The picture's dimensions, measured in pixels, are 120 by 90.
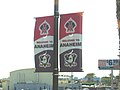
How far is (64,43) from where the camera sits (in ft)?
37.0

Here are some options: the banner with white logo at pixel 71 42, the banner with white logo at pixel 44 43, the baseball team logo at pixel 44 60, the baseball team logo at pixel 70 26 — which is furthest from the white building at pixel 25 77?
the baseball team logo at pixel 70 26

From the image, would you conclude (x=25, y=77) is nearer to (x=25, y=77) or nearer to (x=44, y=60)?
(x=25, y=77)

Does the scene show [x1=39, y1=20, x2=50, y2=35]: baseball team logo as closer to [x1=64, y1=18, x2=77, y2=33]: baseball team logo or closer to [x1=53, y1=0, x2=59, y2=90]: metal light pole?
[x1=53, y1=0, x2=59, y2=90]: metal light pole

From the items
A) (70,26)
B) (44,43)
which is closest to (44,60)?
(44,43)

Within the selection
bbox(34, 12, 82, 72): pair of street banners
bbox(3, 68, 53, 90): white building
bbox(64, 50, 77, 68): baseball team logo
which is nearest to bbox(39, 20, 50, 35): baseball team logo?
bbox(34, 12, 82, 72): pair of street banners

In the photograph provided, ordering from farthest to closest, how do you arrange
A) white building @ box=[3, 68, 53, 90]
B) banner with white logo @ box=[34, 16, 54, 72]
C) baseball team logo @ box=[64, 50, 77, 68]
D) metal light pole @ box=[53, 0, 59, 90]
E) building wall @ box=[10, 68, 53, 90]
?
building wall @ box=[10, 68, 53, 90] < white building @ box=[3, 68, 53, 90] < banner with white logo @ box=[34, 16, 54, 72] < baseball team logo @ box=[64, 50, 77, 68] < metal light pole @ box=[53, 0, 59, 90]

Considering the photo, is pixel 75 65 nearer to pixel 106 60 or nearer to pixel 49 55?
pixel 49 55

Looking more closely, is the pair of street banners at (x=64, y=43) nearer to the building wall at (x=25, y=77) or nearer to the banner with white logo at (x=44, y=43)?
A: the banner with white logo at (x=44, y=43)

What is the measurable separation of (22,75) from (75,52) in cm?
8804

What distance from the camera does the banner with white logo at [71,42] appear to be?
11.1 meters

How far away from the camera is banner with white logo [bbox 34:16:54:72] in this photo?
11383 millimetres

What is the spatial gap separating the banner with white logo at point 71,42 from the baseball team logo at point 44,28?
18.5 inches

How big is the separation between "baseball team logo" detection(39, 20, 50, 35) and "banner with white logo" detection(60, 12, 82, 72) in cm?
47

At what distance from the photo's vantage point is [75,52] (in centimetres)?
1111
